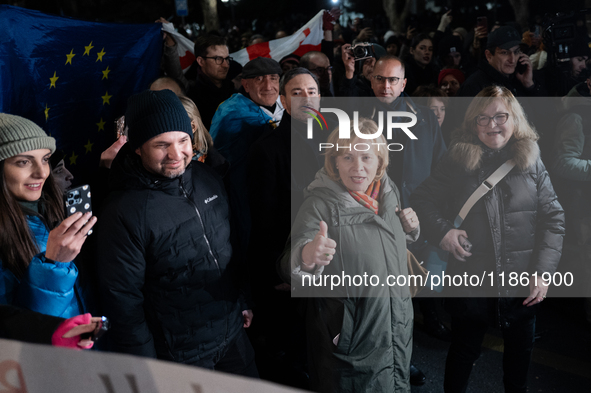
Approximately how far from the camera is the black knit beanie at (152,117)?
2041 millimetres

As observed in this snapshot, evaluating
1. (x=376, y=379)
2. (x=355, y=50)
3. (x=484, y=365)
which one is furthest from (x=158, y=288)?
(x=355, y=50)

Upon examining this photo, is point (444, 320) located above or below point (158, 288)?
below

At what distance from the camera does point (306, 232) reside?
209 centimetres

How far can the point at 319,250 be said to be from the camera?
6.16ft

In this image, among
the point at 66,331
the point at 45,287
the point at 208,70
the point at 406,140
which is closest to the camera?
the point at 66,331

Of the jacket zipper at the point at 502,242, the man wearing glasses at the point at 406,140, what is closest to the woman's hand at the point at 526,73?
the man wearing glasses at the point at 406,140

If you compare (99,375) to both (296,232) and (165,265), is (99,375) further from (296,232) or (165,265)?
(296,232)

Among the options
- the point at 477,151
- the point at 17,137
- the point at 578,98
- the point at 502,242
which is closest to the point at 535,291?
the point at 502,242

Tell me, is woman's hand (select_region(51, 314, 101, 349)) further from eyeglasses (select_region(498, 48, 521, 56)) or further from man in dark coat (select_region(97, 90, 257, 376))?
eyeglasses (select_region(498, 48, 521, 56))

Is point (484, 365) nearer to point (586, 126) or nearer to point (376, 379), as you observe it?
point (376, 379)

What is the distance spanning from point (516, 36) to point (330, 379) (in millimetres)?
3323

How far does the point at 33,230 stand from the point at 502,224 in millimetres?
2174

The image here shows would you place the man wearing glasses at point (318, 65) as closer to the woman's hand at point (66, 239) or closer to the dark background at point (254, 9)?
the dark background at point (254, 9)

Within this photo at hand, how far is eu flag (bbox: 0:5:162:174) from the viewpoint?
2.90 m
